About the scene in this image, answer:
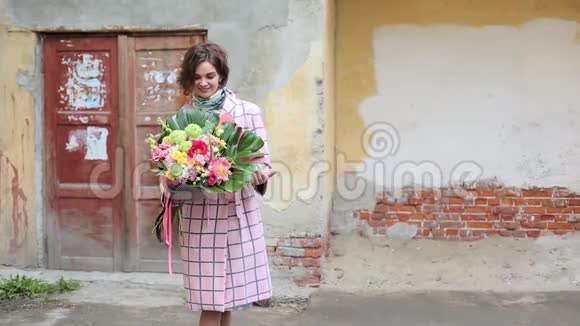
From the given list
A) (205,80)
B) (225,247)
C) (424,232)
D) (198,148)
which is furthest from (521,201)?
(198,148)

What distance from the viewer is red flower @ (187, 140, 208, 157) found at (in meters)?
2.66

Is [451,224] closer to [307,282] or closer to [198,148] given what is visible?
[307,282]

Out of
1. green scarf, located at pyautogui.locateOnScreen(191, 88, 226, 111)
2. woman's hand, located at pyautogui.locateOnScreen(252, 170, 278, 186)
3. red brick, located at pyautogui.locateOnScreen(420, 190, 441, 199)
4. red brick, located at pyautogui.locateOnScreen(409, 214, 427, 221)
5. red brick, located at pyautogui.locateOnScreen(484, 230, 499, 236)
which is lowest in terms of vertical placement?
red brick, located at pyautogui.locateOnScreen(484, 230, 499, 236)

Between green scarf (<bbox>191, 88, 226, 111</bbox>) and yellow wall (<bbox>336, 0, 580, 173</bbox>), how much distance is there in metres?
2.95

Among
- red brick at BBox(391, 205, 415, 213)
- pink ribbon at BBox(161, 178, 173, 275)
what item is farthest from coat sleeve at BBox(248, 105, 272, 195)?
red brick at BBox(391, 205, 415, 213)

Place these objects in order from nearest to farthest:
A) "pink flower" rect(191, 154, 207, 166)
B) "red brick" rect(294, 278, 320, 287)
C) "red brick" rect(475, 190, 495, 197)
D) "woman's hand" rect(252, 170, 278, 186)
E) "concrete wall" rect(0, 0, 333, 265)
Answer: "pink flower" rect(191, 154, 207, 166) < "woman's hand" rect(252, 170, 278, 186) < "concrete wall" rect(0, 0, 333, 265) < "red brick" rect(294, 278, 320, 287) < "red brick" rect(475, 190, 495, 197)

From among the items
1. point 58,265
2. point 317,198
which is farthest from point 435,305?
point 58,265

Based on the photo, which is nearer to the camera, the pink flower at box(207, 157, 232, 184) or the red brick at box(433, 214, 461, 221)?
the pink flower at box(207, 157, 232, 184)

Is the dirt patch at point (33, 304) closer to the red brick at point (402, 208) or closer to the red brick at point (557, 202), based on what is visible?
the red brick at point (402, 208)

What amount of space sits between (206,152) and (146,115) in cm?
245

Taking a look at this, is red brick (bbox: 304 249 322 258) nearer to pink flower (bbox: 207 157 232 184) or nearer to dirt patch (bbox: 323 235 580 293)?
dirt patch (bbox: 323 235 580 293)

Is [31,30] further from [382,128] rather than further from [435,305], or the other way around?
[435,305]

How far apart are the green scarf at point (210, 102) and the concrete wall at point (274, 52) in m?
1.81

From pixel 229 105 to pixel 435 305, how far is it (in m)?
2.44
